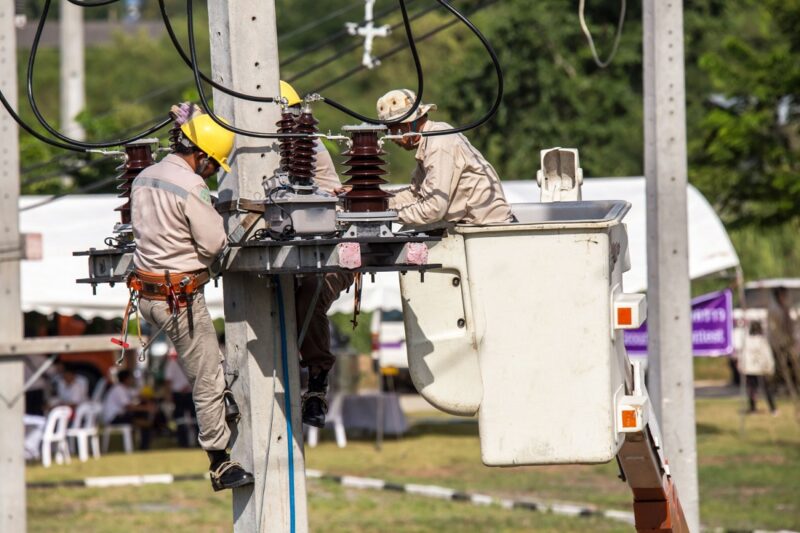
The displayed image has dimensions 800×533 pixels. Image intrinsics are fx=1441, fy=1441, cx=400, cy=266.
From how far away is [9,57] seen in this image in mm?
10750

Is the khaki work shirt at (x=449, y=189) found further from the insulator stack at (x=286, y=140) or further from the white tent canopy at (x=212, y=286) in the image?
the white tent canopy at (x=212, y=286)

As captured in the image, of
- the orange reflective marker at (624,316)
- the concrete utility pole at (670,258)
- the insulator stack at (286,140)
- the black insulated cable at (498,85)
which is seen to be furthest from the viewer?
the concrete utility pole at (670,258)

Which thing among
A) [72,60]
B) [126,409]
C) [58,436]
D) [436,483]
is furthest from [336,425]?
[72,60]

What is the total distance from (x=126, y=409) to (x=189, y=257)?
1551cm

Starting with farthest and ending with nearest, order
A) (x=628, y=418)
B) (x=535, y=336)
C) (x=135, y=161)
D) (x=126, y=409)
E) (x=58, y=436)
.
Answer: (x=126, y=409)
(x=58, y=436)
(x=135, y=161)
(x=628, y=418)
(x=535, y=336)

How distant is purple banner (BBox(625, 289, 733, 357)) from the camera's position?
65.1 feet

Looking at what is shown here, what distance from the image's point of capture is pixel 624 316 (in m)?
6.00

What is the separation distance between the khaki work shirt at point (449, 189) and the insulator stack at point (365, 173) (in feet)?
1.32

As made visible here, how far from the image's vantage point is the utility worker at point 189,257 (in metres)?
5.93

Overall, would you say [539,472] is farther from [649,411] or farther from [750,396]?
[649,411]

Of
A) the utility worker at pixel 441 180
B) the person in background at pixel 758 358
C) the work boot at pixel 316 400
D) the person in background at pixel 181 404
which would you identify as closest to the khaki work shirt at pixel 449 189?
the utility worker at pixel 441 180

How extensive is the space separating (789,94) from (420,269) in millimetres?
18436

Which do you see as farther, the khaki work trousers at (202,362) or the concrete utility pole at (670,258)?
the concrete utility pole at (670,258)

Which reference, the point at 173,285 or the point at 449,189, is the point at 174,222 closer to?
the point at 173,285
